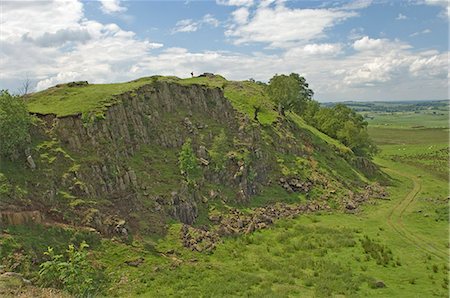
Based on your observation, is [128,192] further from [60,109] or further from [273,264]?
[273,264]

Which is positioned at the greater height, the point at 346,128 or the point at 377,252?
the point at 346,128

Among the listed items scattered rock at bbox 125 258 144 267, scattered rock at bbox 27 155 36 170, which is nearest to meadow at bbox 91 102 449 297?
scattered rock at bbox 125 258 144 267

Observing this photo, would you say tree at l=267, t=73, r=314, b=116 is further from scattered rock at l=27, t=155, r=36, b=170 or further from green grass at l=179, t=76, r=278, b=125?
scattered rock at l=27, t=155, r=36, b=170

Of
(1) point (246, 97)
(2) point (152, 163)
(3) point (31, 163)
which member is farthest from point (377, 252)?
(1) point (246, 97)

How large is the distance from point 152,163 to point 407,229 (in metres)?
33.4

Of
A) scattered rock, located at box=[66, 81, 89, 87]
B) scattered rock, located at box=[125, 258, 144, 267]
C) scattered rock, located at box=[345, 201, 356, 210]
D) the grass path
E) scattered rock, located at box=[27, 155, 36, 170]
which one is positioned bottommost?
the grass path

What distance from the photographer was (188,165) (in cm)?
5003

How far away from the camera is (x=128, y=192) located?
43.6 meters

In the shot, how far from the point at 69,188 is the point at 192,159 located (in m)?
15.9

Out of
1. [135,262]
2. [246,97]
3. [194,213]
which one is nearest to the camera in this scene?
[135,262]

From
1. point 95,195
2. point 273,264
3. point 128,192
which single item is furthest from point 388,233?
point 95,195

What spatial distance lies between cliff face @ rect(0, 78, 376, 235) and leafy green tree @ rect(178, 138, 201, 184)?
85 cm

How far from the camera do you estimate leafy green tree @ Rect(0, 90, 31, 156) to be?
37719mm

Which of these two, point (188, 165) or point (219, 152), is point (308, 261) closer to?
point (188, 165)
